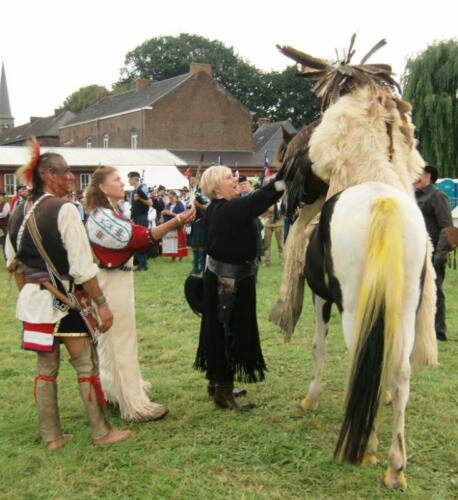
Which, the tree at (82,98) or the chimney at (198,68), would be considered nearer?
the chimney at (198,68)

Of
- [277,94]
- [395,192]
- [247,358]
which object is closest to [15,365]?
[247,358]

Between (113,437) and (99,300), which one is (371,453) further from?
(99,300)

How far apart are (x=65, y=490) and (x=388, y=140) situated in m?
2.99

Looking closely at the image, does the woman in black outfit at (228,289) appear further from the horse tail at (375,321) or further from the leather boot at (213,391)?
the horse tail at (375,321)

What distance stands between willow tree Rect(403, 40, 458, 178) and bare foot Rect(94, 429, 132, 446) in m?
21.4

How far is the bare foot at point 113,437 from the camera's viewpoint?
4277 mm

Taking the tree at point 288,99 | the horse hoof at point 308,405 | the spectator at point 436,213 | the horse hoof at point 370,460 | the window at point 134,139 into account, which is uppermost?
the tree at point 288,99

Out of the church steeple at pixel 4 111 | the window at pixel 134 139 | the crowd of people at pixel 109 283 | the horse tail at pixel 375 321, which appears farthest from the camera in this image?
the church steeple at pixel 4 111

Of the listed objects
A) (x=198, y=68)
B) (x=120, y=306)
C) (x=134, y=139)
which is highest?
(x=198, y=68)

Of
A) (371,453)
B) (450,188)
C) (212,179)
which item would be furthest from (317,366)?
(450,188)

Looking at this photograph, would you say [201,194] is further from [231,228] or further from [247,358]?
[247,358]

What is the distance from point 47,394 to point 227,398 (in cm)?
147

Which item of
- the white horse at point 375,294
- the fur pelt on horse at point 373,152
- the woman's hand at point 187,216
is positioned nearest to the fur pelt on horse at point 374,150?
the fur pelt on horse at point 373,152

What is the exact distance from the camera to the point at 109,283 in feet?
15.2
